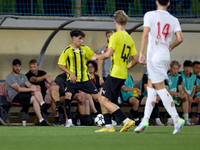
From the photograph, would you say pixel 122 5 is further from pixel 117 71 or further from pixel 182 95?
pixel 117 71

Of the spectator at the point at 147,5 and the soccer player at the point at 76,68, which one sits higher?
the spectator at the point at 147,5

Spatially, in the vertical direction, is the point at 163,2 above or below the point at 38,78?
above

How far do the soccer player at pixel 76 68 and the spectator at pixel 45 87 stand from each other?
872 millimetres

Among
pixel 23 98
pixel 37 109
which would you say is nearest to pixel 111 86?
pixel 37 109

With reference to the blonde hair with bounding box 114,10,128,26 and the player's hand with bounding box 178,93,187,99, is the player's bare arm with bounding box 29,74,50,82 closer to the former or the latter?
the player's hand with bounding box 178,93,187,99

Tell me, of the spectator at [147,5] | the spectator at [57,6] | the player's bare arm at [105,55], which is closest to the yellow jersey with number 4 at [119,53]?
the player's bare arm at [105,55]

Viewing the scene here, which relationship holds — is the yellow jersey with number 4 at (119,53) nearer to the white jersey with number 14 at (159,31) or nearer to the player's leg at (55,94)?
the white jersey with number 14 at (159,31)

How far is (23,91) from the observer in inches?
331

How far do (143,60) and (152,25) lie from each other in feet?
1.84

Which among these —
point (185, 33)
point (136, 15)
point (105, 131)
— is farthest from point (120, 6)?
point (105, 131)

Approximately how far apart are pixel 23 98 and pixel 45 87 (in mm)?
720

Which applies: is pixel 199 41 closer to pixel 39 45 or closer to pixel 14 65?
pixel 39 45

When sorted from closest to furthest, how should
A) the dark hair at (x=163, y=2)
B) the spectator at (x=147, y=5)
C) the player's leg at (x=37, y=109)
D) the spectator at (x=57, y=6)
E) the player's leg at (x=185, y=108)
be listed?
the dark hair at (x=163, y=2), the player's leg at (x=37, y=109), the player's leg at (x=185, y=108), the spectator at (x=57, y=6), the spectator at (x=147, y=5)

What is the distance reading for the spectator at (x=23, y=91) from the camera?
8250mm
